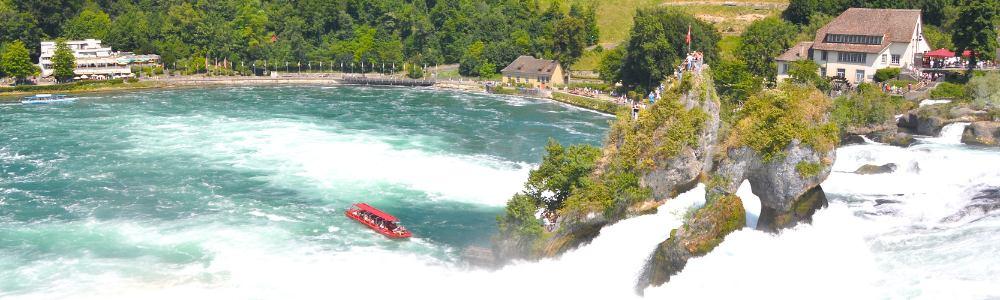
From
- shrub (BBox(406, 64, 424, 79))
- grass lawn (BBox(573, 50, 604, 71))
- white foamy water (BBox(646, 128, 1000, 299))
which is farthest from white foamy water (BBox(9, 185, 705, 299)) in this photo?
shrub (BBox(406, 64, 424, 79))

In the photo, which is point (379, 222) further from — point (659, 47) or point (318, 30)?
point (318, 30)

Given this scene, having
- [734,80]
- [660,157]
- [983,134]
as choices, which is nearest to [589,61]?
[734,80]

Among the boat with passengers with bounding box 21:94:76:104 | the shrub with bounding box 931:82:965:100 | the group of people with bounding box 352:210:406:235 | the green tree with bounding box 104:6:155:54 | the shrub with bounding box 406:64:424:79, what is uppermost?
the green tree with bounding box 104:6:155:54

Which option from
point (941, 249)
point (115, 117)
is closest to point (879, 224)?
point (941, 249)

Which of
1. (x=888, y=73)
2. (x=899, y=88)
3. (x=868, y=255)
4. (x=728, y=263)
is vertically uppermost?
(x=888, y=73)

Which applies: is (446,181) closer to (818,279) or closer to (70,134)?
(818,279)

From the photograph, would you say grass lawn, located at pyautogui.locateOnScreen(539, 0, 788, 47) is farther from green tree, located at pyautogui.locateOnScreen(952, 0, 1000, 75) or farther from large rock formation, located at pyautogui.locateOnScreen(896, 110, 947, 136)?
large rock formation, located at pyautogui.locateOnScreen(896, 110, 947, 136)

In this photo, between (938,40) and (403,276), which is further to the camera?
(938,40)
